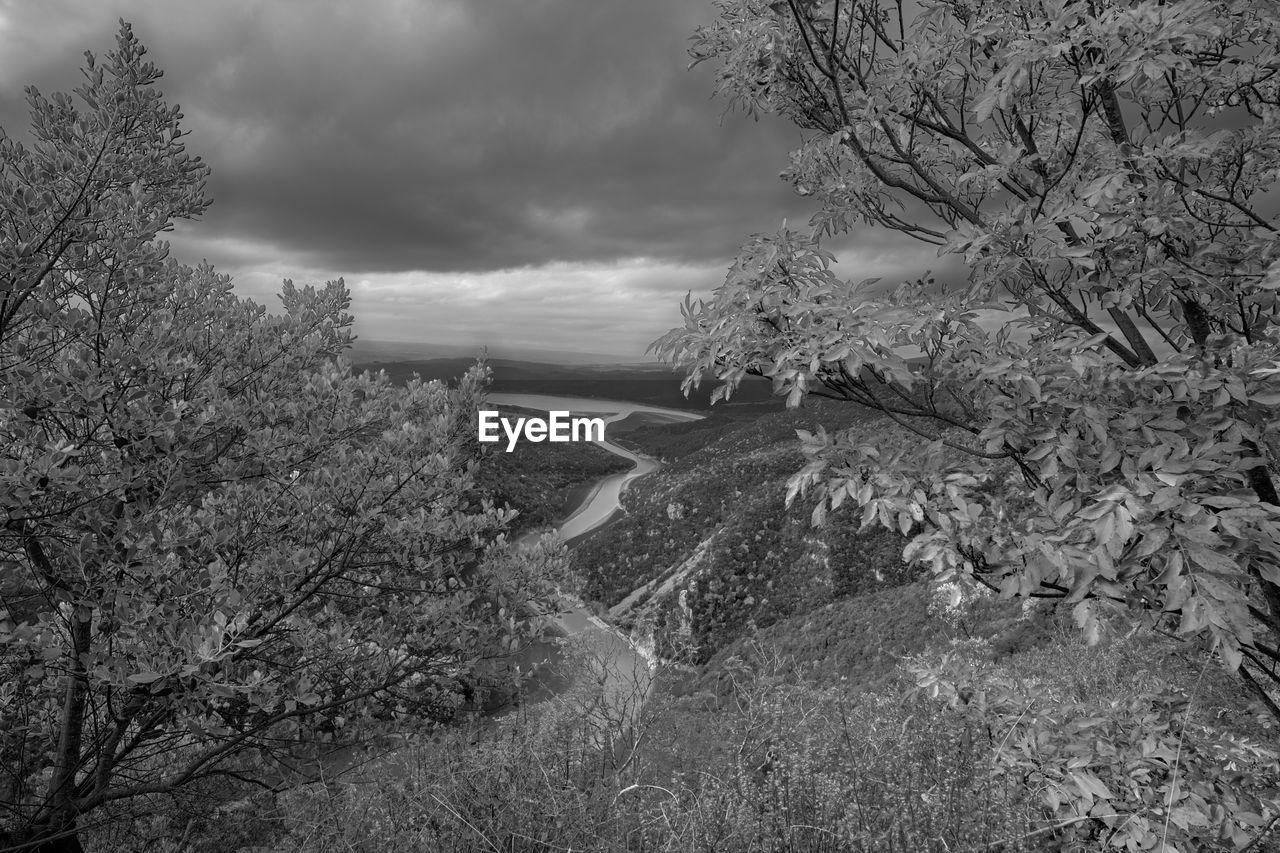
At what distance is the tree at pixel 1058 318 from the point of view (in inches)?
103

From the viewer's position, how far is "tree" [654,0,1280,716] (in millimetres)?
2611

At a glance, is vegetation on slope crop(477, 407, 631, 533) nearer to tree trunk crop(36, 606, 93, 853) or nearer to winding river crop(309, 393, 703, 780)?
winding river crop(309, 393, 703, 780)

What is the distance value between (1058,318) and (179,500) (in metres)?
6.41

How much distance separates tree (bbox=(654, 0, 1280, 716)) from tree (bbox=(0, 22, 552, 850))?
3482 mm

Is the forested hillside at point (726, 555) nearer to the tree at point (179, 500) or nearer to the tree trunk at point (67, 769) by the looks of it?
the tree at point (179, 500)

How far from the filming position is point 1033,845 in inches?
157

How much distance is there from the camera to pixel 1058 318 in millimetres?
3668

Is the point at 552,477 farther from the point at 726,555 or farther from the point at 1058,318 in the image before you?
the point at 1058,318

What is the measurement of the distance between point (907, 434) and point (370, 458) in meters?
4.49

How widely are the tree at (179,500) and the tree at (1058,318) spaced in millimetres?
3482

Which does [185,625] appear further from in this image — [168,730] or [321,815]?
[321,815]

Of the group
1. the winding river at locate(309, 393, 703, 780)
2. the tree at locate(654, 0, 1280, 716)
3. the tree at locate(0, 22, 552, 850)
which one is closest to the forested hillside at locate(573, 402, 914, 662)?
the winding river at locate(309, 393, 703, 780)

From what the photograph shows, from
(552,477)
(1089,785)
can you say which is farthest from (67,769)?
(552,477)

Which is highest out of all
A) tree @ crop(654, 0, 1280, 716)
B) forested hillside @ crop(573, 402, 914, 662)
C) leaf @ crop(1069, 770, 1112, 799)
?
tree @ crop(654, 0, 1280, 716)
